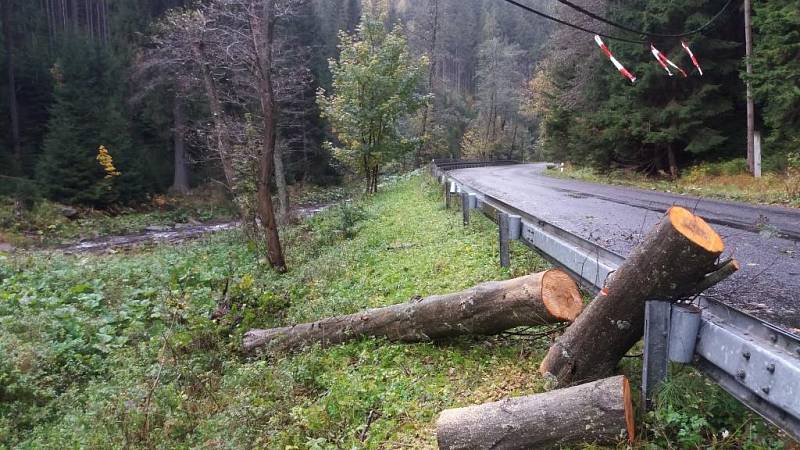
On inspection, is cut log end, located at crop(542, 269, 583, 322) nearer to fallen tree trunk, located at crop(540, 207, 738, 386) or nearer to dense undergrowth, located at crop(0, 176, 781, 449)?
dense undergrowth, located at crop(0, 176, 781, 449)

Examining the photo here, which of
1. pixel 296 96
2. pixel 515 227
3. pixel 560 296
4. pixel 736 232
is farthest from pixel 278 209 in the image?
pixel 560 296

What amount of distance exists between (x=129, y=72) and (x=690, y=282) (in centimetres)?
4167

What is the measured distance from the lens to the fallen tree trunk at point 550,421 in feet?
10.3

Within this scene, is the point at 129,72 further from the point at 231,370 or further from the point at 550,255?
the point at 550,255

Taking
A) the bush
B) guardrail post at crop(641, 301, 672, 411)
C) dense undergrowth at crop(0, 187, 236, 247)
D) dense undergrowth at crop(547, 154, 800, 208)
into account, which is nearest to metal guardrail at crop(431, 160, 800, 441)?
guardrail post at crop(641, 301, 672, 411)

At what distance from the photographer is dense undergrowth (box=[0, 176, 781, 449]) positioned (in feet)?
14.5

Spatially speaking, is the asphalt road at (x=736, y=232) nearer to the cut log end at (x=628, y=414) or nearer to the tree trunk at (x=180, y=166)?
the cut log end at (x=628, y=414)

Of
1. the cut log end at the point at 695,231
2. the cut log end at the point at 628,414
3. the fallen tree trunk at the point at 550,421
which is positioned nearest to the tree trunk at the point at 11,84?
the fallen tree trunk at the point at 550,421

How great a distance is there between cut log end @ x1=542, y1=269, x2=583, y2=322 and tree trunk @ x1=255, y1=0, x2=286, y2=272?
8.90 m

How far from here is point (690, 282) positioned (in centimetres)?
317

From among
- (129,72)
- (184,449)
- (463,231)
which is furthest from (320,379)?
(129,72)

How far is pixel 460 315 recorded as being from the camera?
17.2 feet

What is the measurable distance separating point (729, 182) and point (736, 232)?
11235 millimetres

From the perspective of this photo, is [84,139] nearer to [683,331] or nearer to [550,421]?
[550,421]
